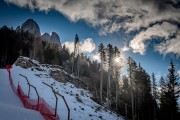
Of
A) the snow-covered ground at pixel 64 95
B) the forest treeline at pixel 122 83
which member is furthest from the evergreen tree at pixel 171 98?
the snow-covered ground at pixel 64 95

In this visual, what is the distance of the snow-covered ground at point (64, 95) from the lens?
30748mm

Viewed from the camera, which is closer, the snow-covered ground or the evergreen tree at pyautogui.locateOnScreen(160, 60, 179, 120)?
the snow-covered ground

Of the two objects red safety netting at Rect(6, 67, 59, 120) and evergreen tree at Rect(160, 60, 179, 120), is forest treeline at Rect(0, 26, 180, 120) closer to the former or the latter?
evergreen tree at Rect(160, 60, 179, 120)

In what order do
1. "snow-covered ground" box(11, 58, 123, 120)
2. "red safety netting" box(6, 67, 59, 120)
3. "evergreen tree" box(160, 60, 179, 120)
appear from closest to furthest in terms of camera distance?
"red safety netting" box(6, 67, 59, 120) < "snow-covered ground" box(11, 58, 123, 120) < "evergreen tree" box(160, 60, 179, 120)

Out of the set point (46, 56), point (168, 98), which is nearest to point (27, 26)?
point (46, 56)

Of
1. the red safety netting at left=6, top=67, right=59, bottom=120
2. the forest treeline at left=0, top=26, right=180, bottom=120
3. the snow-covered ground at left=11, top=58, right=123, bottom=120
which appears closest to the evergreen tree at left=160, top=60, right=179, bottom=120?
the forest treeline at left=0, top=26, right=180, bottom=120

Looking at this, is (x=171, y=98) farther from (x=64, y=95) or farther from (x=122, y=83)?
(x=122, y=83)

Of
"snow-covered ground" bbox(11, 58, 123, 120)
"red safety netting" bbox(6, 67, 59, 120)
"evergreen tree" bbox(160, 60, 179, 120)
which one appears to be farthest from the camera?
"evergreen tree" bbox(160, 60, 179, 120)

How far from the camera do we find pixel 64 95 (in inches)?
1495

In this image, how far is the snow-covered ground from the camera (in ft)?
101

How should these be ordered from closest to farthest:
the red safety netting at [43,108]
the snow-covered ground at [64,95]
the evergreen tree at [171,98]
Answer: the red safety netting at [43,108] < the snow-covered ground at [64,95] < the evergreen tree at [171,98]

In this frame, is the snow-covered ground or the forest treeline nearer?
the snow-covered ground

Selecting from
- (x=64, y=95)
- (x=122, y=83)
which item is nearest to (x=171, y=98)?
(x=64, y=95)

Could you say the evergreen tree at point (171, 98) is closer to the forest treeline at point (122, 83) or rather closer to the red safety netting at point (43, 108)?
the forest treeline at point (122, 83)
